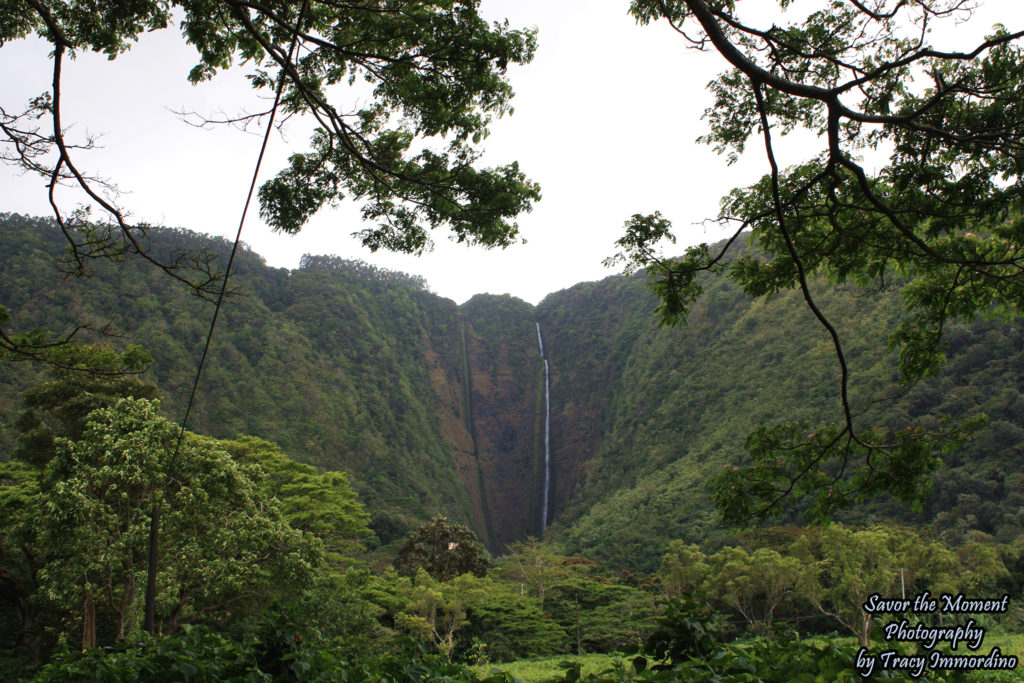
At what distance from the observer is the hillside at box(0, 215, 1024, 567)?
904 inches

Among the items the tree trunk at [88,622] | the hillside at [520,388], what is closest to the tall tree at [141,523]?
the tree trunk at [88,622]

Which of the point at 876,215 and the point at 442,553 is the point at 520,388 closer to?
the point at 442,553

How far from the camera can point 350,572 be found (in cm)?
1292

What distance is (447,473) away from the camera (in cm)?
4859

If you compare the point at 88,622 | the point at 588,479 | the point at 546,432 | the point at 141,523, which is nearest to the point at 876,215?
the point at 141,523

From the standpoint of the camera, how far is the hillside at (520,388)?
23.0 meters

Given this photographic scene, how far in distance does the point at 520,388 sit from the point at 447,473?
2179cm

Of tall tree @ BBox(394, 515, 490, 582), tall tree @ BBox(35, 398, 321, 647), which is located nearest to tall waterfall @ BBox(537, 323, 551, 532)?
tall tree @ BBox(394, 515, 490, 582)

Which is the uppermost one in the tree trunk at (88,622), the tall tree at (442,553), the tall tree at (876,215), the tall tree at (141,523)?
the tall tree at (876,215)

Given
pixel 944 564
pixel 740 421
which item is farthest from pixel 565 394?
pixel 944 564

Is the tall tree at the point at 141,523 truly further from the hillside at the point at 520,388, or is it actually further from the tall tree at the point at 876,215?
the tall tree at the point at 876,215

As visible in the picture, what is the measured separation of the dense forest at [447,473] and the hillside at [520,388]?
17 centimetres

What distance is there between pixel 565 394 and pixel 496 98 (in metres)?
60.9

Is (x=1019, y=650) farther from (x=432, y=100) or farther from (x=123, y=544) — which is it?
(x=123, y=544)
